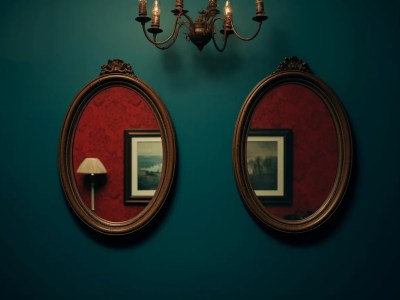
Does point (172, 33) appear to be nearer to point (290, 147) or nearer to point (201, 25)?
point (201, 25)

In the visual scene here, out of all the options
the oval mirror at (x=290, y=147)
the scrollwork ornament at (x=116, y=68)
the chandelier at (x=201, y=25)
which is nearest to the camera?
the chandelier at (x=201, y=25)

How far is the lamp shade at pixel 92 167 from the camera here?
8.72 ft

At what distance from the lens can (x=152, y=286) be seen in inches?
104

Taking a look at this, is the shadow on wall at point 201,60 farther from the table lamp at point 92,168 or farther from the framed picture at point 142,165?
the table lamp at point 92,168

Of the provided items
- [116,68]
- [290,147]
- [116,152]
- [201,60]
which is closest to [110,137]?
[116,152]

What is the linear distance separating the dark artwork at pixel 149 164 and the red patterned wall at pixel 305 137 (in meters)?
0.60

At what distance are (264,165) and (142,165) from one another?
0.73 m

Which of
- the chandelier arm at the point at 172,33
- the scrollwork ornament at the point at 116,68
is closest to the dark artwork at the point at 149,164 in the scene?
the scrollwork ornament at the point at 116,68

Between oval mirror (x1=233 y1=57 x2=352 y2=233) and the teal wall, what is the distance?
3.4 inches

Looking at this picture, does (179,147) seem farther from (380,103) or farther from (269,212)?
(380,103)

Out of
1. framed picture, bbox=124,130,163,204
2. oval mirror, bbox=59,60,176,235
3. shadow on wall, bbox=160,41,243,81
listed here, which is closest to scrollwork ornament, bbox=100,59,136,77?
oval mirror, bbox=59,60,176,235

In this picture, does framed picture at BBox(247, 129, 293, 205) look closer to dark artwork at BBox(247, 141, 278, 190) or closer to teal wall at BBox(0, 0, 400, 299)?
dark artwork at BBox(247, 141, 278, 190)

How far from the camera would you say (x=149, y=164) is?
8.64ft

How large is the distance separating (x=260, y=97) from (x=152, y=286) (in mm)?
1312
